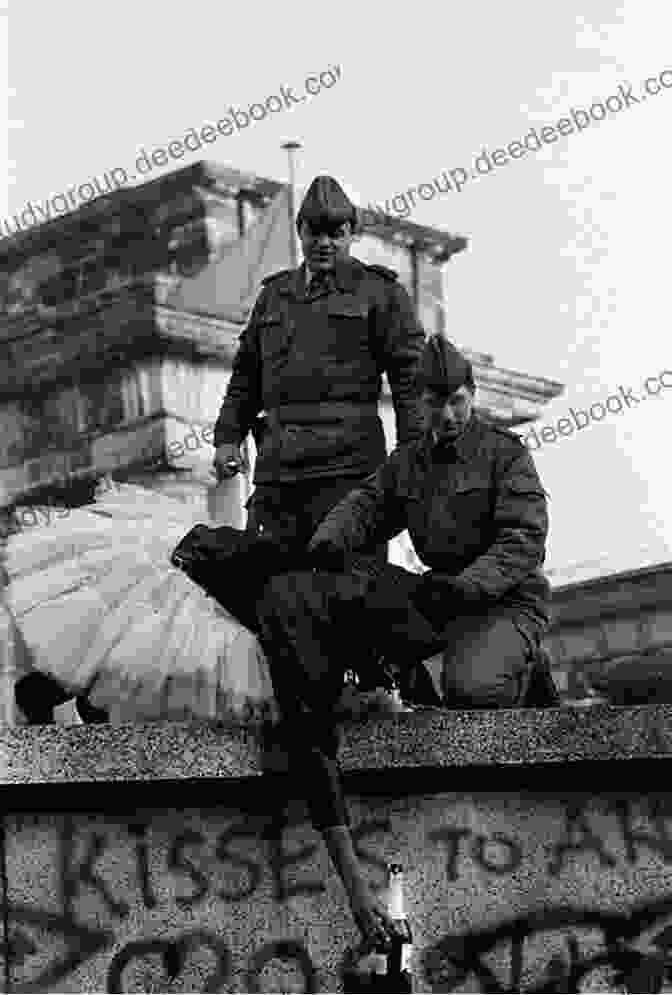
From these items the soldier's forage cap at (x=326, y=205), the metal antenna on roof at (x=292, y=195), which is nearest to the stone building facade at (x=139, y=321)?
the metal antenna on roof at (x=292, y=195)

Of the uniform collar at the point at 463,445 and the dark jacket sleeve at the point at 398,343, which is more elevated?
the dark jacket sleeve at the point at 398,343

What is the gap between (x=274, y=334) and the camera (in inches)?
536

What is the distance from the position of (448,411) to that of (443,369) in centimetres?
20

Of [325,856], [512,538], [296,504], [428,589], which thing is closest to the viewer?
[325,856]

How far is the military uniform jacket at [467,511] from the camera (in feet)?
38.5

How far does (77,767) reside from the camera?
11.2 metres

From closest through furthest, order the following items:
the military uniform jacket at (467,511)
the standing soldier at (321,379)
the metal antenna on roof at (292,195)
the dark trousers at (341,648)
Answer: the dark trousers at (341,648) < the military uniform jacket at (467,511) < the standing soldier at (321,379) < the metal antenna on roof at (292,195)

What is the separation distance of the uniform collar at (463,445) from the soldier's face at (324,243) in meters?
1.64

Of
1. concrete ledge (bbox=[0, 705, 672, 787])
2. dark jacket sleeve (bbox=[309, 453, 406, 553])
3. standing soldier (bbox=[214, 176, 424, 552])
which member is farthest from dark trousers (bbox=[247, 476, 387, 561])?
concrete ledge (bbox=[0, 705, 672, 787])

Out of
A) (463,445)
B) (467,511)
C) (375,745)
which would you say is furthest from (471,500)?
(375,745)

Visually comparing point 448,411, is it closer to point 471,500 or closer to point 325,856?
point 471,500

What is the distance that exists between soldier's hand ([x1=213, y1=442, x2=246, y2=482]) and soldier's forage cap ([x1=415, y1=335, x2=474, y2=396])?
1755 millimetres

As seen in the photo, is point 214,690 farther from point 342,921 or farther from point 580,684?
point 580,684

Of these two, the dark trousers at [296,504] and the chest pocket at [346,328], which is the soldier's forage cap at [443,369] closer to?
the dark trousers at [296,504]
